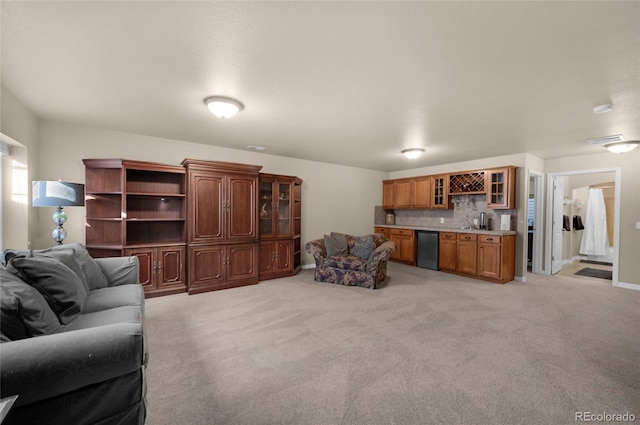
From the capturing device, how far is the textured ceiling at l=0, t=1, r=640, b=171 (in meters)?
1.61

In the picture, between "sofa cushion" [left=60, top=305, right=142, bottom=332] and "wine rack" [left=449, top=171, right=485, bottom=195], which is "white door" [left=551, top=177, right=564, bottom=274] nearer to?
"wine rack" [left=449, top=171, right=485, bottom=195]

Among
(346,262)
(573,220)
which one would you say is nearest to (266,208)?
(346,262)

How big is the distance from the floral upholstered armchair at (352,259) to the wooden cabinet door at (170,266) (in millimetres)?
2109

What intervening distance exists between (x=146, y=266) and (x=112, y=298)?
5.55ft

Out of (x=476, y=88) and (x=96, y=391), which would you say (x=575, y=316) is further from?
(x=96, y=391)

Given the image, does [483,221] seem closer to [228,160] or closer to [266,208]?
[266,208]

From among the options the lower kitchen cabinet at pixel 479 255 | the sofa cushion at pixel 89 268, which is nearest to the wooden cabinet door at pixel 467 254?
the lower kitchen cabinet at pixel 479 255

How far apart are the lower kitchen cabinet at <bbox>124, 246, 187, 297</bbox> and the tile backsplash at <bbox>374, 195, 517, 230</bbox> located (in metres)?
5.01

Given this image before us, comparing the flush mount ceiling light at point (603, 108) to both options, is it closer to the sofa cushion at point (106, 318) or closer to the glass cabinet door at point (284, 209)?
the glass cabinet door at point (284, 209)

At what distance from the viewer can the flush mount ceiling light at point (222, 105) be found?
2.78m

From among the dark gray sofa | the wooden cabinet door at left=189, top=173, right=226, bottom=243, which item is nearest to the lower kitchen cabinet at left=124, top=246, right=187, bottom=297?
the wooden cabinet door at left=189, top=173, right=226, bottom=243

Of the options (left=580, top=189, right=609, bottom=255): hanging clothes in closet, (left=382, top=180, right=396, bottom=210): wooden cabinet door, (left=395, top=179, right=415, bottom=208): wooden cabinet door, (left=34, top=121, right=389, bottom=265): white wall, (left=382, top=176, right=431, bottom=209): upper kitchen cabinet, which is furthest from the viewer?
(left=382, top=180, right=396, bottom=210): wooden cabinet door

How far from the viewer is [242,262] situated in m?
4.65

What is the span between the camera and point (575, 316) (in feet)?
11.0
